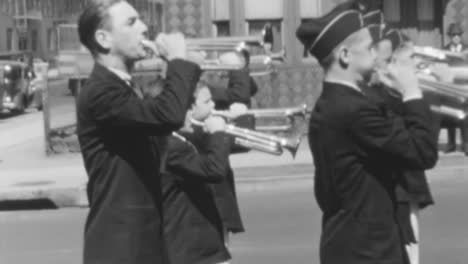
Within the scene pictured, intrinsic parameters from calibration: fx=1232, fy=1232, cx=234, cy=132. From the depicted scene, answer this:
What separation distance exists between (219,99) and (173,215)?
2.08 metres

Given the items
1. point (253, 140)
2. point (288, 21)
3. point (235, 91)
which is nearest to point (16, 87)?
point (288, 21)

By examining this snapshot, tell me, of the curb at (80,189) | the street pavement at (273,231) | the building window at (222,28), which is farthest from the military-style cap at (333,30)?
the building window at (222,28)

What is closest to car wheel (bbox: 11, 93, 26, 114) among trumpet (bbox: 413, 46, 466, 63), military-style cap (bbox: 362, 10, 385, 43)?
trumpet (bbox: 413, 46, 466, 63)

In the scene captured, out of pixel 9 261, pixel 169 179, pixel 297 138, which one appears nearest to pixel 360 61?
pixel 169 179

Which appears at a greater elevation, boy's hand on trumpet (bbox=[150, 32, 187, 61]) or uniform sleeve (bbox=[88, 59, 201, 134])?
boy's hand on trumpet (bbox=[150, 32, 187, 61])

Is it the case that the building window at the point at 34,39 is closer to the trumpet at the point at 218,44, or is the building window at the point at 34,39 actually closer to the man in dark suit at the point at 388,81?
the trumpet at the point at 218,44

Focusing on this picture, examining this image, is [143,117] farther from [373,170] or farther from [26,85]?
[26,85]

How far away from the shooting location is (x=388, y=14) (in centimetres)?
2212

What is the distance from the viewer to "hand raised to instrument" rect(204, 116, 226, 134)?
252 inches

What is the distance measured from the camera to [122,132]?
4746mm

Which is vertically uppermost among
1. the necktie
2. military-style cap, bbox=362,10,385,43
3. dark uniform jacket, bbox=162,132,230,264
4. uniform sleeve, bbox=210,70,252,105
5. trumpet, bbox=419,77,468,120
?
military-style cap, bbox=362,10,385,43

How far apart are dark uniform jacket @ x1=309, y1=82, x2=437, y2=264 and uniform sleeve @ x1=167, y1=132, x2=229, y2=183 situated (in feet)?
4.70

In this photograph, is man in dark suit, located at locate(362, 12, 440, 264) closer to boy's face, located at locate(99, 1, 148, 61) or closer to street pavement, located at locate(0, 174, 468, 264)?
boy's face, located at locate(99, 1, 148, 61)

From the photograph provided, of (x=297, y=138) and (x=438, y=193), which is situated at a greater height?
(x=297, y=138)
